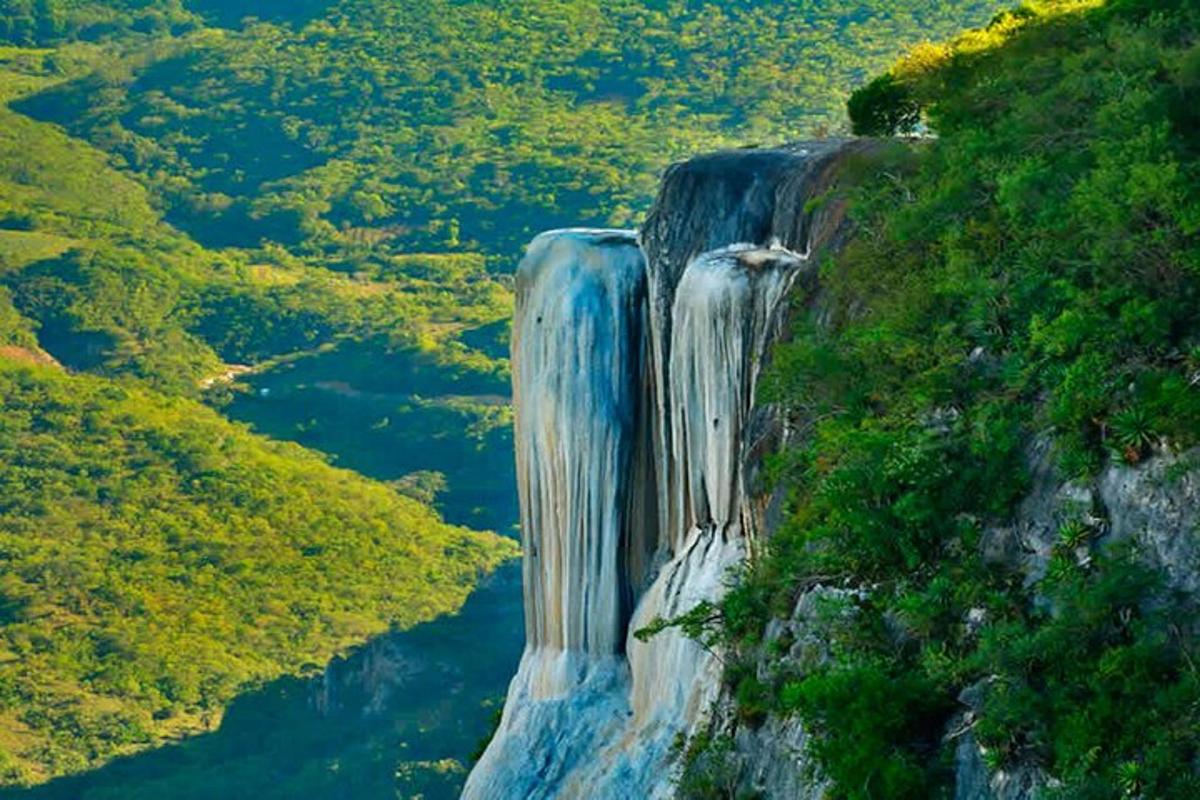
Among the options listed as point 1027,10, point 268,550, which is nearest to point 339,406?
point 268,550

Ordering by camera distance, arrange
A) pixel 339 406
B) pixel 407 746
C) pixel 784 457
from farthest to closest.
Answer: pixel 339 406, pixel 407 746, pixel 784 457

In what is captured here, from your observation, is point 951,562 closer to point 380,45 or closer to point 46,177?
point 46,177

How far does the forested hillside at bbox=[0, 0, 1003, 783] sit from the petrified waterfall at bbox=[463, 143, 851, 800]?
61.4 metres

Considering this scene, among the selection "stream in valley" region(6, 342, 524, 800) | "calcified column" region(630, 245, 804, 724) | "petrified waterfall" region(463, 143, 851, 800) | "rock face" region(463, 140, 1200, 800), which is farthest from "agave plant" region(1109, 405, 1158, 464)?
"stream in valley" region(6, 342, 524, 800)

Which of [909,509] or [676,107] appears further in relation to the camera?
[676,107]

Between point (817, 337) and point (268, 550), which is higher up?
point (817, 337)

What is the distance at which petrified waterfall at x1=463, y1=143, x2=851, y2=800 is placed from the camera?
18922 millimetres

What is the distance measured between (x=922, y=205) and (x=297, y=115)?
160 metres

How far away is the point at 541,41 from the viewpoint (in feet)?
560

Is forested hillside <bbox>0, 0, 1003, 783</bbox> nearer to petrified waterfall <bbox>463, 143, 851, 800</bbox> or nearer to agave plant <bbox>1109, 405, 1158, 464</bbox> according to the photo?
petrified waterfall <bbox>463, 143, 851, 800</bbox>

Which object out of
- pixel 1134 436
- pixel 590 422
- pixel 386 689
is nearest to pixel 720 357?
pixel 590 422

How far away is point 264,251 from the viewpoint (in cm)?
15650

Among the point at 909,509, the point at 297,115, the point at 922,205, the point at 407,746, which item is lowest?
the point at 407,746

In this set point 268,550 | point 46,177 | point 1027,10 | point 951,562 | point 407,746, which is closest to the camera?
point 951,562
